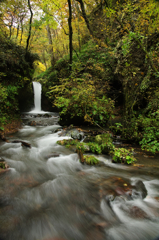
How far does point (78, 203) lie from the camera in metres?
2.59

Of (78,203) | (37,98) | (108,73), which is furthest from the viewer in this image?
(37,98)

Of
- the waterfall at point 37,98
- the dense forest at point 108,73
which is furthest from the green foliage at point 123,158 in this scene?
the waterfall at point 37,98

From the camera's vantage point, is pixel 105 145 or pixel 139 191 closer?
pixel 139 191

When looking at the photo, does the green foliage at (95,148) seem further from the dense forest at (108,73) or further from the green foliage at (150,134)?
the green foliage at (150,134)

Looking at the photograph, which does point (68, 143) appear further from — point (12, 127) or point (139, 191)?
point (12, 127)

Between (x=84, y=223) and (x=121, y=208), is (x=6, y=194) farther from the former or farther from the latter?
(x=121, y=208)

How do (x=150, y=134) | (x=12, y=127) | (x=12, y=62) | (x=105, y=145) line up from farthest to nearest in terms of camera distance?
(x=12, y=62) < (x=12, y=127) < (x=105, y=145) < (x=150, y=134)

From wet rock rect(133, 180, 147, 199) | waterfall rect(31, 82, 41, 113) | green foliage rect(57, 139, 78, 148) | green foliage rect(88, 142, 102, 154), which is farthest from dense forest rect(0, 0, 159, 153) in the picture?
wet rock rect(133, 180, 147, 199)

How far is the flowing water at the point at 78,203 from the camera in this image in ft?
6.47

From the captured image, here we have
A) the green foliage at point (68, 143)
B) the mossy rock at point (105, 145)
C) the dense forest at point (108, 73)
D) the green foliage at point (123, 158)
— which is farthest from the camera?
the green foliage at point (68, 143)

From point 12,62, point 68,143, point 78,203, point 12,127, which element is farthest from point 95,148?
point 12,62

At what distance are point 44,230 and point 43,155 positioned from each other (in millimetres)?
3292

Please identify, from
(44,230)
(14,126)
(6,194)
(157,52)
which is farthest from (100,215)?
(14,126)

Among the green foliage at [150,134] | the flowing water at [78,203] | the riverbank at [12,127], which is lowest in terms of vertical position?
the flowing water at [78,203]
